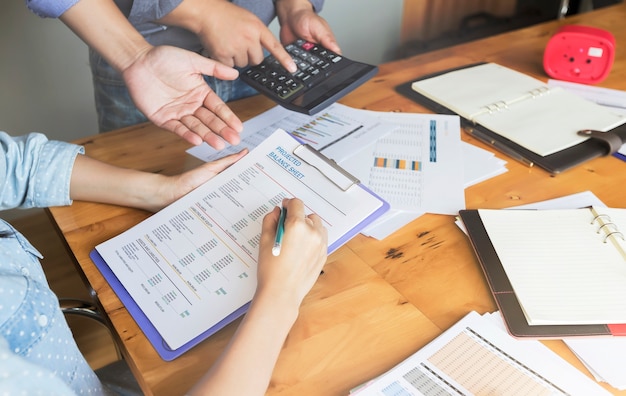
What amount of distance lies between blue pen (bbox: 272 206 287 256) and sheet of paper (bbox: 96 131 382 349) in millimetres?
56

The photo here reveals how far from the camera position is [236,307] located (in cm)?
66

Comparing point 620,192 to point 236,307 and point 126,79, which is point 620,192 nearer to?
point 236,307

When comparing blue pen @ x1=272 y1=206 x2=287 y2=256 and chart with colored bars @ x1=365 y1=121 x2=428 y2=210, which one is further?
chart with colored bars @ x1=365 y1=121 x2=428 y2=210

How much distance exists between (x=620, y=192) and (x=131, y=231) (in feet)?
2.34

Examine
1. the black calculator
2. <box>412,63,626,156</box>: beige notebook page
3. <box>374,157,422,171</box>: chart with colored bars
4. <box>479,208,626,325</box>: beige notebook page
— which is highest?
the black calculator

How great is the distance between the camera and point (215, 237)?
2.45 feet

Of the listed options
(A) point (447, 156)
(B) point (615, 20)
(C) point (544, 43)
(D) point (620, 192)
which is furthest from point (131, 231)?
(B) point (615, 20)

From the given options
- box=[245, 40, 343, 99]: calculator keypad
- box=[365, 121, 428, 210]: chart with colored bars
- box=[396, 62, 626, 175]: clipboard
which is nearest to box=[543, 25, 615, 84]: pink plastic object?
box=[396, 62, 626, 175]: clipboard

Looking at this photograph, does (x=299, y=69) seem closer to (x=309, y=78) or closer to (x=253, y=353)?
(x=309, y=78)

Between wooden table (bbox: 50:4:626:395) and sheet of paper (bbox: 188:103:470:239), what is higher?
sheet of paper (bbox: 188:103:470:239)

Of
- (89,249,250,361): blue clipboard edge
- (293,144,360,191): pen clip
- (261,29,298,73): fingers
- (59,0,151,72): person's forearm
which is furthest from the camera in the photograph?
(261,29,298,73): fingers

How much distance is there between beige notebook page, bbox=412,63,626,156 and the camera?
978 mm

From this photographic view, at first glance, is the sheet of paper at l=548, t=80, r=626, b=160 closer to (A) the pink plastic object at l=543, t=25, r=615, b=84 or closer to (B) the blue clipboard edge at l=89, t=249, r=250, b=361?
(A) the pink plastic object at l=543, t=25, r=615, b=84

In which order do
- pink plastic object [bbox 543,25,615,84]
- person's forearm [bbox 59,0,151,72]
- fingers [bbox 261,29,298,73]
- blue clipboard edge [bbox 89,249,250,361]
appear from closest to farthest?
blue clipboard edge [bbox 89,249,250,361]
person's forearm [bbox 59,0,151,72]
fingers [bbox 261,29,298,73]
pink plastic object [bbox 543,25,615,84]
